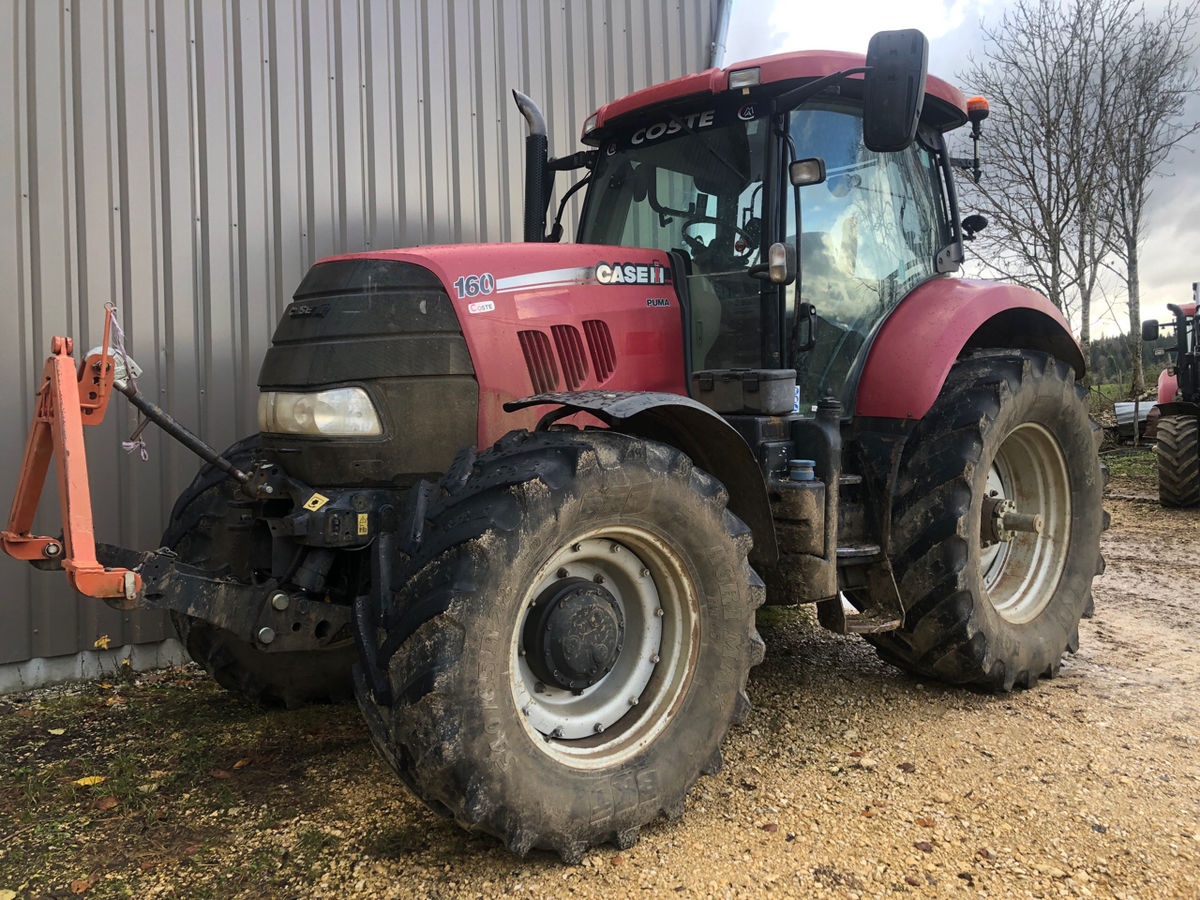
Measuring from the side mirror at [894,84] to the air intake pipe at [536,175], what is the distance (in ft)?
4.85

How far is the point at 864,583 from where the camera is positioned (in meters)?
3.84

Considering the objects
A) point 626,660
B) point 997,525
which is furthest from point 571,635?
point 997,525

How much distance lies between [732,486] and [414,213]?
317 cm

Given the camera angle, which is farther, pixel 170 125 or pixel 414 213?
pixel 414 213

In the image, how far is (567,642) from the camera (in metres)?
2.69

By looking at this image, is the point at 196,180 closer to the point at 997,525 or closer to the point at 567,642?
the point at 567,642

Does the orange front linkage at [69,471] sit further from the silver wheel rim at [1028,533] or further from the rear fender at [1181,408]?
the rear fender at [1181,408]

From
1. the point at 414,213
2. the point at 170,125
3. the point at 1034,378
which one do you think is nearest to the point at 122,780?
the point at 170,125

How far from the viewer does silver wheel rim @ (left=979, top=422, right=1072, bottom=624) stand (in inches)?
173

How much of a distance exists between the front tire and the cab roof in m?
1.32

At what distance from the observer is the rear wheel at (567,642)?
7.75 feet

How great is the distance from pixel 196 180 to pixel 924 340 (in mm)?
3653

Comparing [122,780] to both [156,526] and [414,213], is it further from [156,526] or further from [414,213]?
[414,213]

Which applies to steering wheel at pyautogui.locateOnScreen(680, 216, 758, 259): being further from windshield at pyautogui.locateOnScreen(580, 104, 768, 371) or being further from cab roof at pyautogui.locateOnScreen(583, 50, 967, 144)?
cab roof at pyautogui.locateOnScreen(583, 50, 967, 144)
